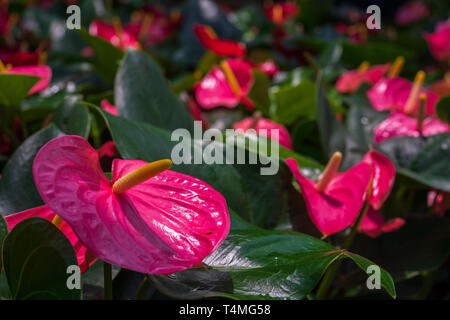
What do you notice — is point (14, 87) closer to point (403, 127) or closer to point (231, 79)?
point (231, 79)

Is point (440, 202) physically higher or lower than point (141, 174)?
lower

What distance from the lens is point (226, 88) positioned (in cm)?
86

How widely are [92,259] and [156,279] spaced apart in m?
0.05

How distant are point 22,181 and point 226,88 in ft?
1.55

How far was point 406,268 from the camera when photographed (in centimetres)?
52

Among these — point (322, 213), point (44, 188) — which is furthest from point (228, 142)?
point (44, 188)

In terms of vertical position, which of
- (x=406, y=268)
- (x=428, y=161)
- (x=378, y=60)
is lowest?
(x=406, y=268)

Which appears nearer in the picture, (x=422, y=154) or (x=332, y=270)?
(x=332, y=270)

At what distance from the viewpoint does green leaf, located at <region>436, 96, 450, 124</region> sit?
0.70 m

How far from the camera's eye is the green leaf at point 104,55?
823 millimetres

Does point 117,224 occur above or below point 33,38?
below

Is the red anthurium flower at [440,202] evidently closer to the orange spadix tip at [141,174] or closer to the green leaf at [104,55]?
the orange spadix tip at [141,174]

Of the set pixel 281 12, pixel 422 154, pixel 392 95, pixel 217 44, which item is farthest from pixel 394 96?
pixel 281 12

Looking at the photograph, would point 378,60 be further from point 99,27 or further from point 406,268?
point 406,268
